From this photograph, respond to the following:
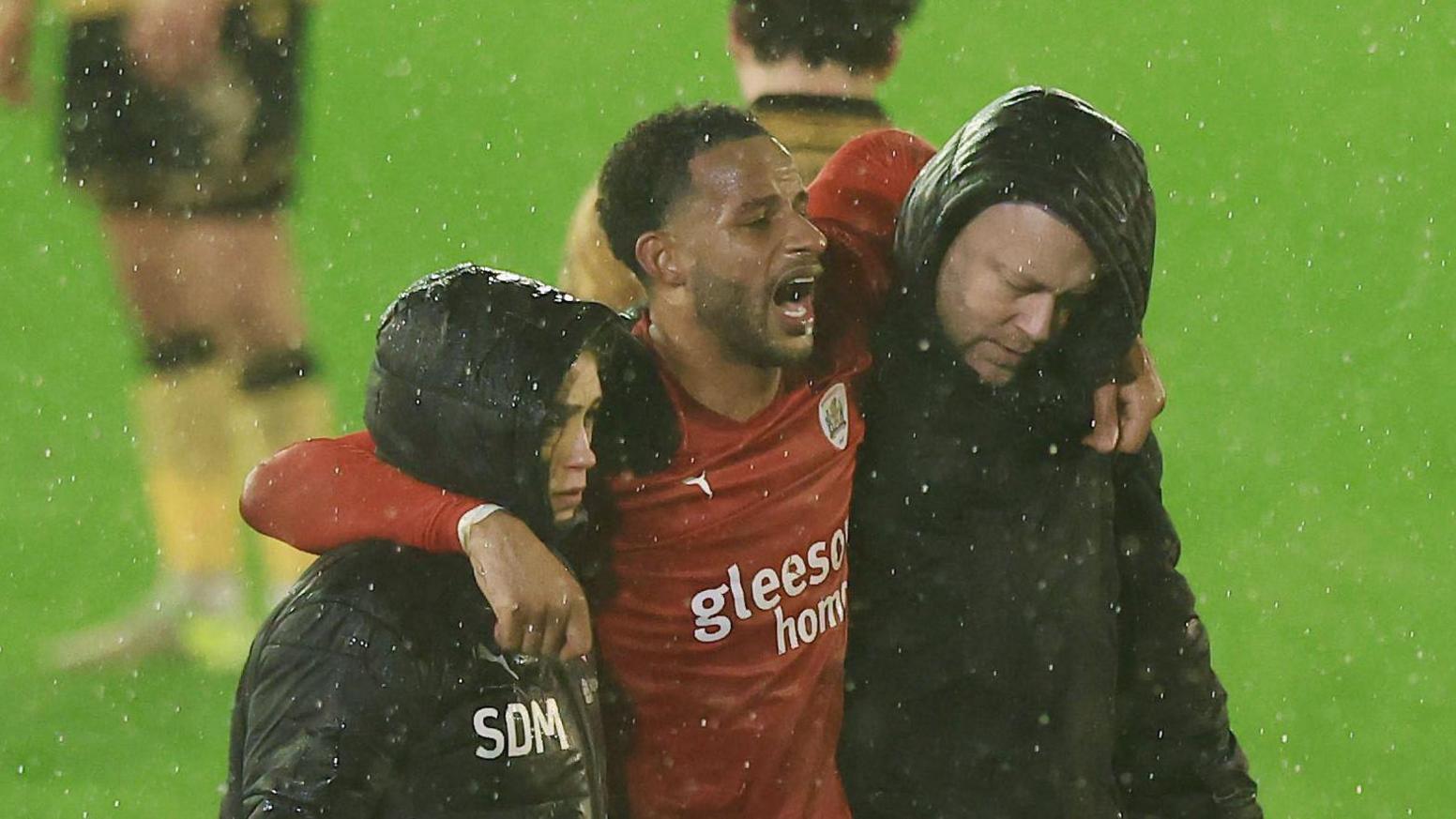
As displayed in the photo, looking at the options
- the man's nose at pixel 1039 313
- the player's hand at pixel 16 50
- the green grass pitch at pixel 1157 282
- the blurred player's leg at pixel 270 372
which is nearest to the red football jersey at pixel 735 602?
the man's nose at pixel 1039 313

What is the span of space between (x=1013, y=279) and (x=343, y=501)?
0.67 meters

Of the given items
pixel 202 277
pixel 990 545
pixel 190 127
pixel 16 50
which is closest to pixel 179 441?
pixel 202 277

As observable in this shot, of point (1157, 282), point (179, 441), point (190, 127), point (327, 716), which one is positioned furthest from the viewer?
point (1157, 282)

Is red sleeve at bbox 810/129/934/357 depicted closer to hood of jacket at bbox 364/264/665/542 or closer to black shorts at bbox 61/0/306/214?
hood of jacket at bbox 364/264/665/542

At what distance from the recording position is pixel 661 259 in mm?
2172

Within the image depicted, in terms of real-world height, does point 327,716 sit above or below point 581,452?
below

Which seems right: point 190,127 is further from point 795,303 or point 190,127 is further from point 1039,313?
point 1039,313

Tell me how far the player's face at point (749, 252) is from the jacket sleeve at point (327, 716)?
1.61 ft

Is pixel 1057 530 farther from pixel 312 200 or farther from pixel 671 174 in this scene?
pixel 312 200

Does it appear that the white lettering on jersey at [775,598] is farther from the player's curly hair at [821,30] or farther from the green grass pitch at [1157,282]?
the green grass pitch at [1157,282]

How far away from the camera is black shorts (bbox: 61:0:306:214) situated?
4348 millimetres

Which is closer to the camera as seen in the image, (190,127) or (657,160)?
(657,160)

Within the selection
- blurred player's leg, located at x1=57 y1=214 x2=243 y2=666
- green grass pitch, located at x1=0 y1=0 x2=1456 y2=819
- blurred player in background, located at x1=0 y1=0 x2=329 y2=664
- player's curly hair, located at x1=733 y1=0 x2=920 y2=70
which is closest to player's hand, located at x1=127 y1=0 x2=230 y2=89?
blurred player in background, located at x1=0 y1=0 x2=329 y2=664

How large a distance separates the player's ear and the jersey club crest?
0.68 ft
